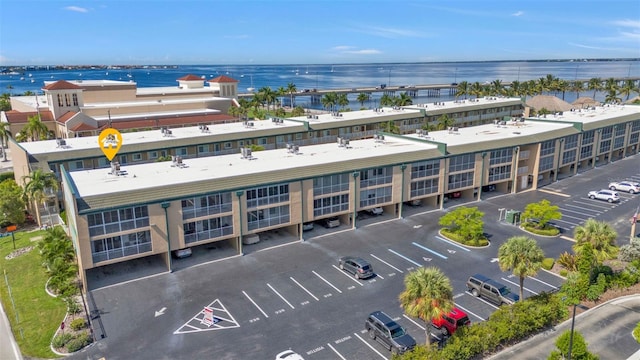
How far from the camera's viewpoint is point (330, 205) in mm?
50125

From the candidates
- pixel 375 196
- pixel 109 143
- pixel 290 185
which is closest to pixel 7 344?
pixel 290 185

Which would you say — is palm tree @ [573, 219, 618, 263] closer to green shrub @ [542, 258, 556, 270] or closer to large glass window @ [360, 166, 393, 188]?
green shrub @ [542, 258, 556, 270]

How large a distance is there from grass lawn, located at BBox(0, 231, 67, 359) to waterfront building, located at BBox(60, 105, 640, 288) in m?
3.79

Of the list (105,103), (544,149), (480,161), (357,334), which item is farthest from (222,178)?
(105,103)

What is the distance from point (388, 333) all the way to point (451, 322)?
4.61 m

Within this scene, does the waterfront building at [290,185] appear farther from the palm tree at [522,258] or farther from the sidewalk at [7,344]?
the palm tree at [522,258]

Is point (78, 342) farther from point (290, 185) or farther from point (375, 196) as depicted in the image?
point (375, 196)

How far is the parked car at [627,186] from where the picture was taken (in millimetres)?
64775

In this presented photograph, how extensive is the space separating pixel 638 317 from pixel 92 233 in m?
42.2

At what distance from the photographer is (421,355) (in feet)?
88.8

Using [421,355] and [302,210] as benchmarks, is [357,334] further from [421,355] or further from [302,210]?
[302,210]

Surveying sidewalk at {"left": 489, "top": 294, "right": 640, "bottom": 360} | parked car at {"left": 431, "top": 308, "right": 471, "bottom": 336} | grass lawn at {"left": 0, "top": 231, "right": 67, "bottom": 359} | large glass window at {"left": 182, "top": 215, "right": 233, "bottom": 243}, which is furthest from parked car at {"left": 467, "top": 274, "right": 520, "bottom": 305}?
grass lawn at {"left": 0, "top": 231, "right": 67, "bottom": 359}

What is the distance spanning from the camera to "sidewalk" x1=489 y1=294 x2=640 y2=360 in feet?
96.6

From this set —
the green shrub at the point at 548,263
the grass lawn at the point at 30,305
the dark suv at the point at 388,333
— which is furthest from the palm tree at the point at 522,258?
the grass lawn at the point at 30,305
